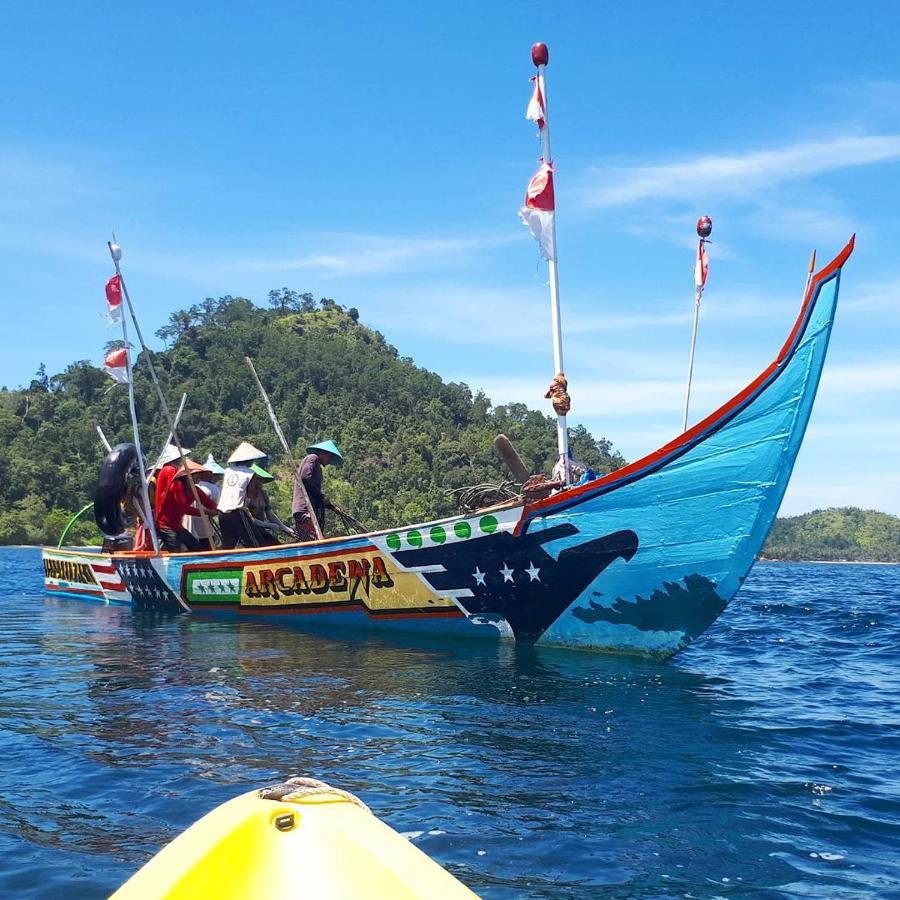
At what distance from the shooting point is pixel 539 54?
1107 cm

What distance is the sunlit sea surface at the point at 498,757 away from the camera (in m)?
→ 4.72

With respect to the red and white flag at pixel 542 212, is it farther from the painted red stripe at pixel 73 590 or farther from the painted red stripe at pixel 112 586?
the painted red stripe at pixel 73 590

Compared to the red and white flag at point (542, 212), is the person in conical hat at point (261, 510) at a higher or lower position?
lower

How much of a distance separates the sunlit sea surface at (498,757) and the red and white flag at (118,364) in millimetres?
5725

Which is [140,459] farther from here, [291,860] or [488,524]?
[291,860]

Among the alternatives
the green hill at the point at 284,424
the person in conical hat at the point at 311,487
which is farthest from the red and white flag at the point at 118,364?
the green hill at the point at 284,424

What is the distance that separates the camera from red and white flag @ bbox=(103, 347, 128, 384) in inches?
631

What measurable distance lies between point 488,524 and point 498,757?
15.1ft

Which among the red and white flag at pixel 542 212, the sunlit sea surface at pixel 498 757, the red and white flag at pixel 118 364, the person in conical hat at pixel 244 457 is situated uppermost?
the red and white flag at pixel 542 212

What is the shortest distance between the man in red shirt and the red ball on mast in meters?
8.60

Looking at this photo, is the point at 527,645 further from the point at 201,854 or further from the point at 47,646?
the point at 201,854

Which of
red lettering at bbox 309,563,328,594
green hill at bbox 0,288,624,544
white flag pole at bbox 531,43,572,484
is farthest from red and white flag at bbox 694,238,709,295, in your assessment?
green hill at bbox 0,288,624,544

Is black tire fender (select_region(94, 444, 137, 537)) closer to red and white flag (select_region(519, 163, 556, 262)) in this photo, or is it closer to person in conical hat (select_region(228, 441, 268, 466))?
person in conical hat (select_region(228, 441, 268, 466))

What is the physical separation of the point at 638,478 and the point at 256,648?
497 cm
